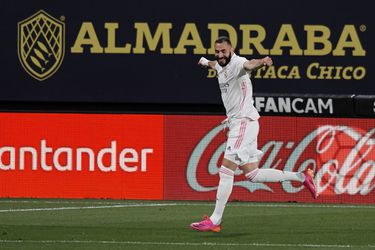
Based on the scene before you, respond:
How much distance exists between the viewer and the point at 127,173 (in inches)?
668

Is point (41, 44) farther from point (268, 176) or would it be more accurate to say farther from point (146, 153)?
point (268, 176)

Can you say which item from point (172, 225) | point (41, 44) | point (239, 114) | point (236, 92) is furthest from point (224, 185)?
point (41, 44)

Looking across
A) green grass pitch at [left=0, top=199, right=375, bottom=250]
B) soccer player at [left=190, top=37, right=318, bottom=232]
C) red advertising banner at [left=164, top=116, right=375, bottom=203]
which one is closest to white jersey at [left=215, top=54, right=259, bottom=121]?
soccer player at [left=190, top=37, right=318, bottom=232]

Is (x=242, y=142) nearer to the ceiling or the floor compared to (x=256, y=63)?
nearer to the floor

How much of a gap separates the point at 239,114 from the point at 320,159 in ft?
16.4

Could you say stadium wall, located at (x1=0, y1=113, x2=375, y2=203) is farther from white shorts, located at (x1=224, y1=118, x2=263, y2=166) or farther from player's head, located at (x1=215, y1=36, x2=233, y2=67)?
player's head, located at (x1=215, y1=36, x2=233, y2=67)

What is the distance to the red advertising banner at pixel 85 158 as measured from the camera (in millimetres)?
16969

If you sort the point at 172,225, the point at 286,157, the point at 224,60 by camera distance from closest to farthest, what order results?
the point at 224,60, the point at 172,225, the point at 286,157

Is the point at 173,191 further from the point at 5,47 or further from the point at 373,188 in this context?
the point at 5,47

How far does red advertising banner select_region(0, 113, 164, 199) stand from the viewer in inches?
668

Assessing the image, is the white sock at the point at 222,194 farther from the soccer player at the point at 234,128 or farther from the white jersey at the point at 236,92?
the white jersey at the point at 236,92

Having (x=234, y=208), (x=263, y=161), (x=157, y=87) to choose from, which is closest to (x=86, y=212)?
(x=234, y=208)

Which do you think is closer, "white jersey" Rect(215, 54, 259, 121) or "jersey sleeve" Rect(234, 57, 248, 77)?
"jersey sleeve" Rect(234, 57, 248, 77)

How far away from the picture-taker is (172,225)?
12.7 meters
